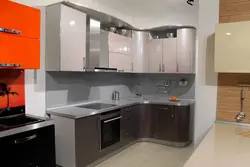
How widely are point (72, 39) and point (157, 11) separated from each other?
2.46 meters

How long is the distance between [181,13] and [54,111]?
333cm

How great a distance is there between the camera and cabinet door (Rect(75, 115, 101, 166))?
2.65 metres

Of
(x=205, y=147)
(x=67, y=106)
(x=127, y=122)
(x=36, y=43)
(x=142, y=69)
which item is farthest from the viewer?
(x=142, y=69)

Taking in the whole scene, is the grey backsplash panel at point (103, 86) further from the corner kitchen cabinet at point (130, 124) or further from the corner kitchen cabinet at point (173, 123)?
the corner kitchen cabinet at point (173, 123)

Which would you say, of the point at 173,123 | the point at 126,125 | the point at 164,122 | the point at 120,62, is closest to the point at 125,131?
the point at 126,125

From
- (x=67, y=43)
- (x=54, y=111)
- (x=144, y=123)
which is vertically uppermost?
(x=67, y=43)

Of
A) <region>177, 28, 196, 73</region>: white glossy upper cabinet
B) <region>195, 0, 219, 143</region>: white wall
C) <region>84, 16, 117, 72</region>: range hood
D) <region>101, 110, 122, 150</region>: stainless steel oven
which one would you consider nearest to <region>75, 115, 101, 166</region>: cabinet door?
<region>101, 110, 122, 150</region>: stainless steel oven

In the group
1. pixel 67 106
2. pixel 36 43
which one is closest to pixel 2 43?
pixel 36 43

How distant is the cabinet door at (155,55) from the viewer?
4.36m

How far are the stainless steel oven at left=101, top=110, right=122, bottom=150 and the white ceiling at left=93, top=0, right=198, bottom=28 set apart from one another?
211 centimetres

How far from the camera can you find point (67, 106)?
10.4ft

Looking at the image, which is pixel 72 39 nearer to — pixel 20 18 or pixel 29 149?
pixel 20 18

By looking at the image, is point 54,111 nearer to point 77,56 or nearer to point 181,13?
point 77,56

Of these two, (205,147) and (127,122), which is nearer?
(205,147)
